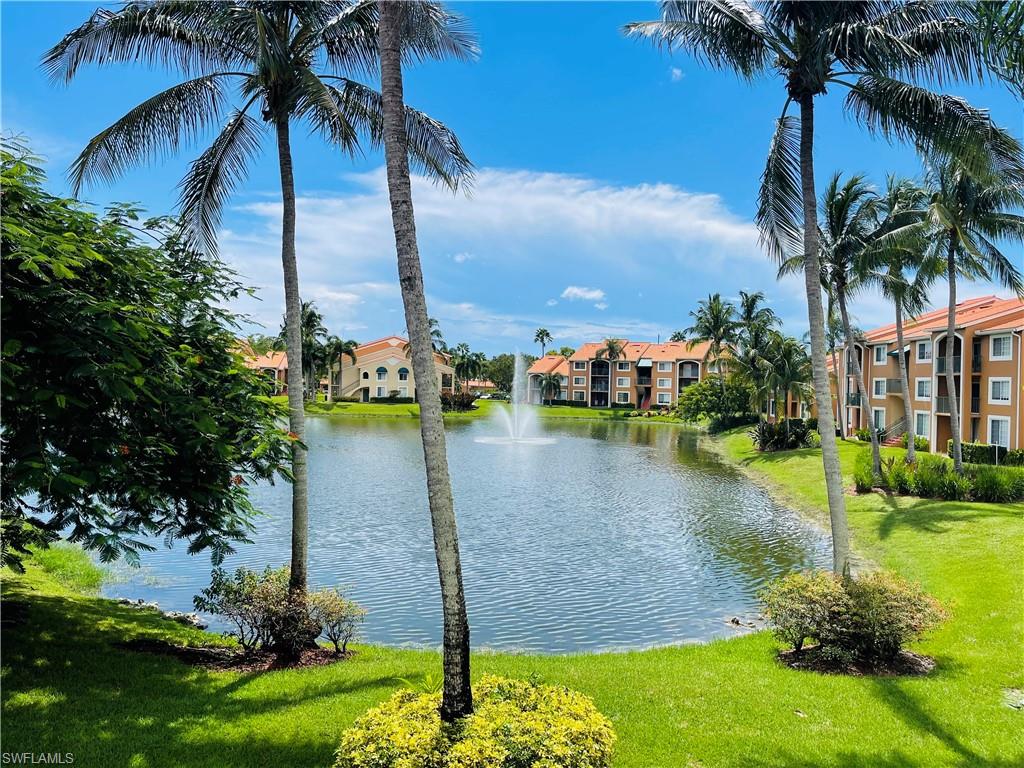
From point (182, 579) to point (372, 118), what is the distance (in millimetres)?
12080

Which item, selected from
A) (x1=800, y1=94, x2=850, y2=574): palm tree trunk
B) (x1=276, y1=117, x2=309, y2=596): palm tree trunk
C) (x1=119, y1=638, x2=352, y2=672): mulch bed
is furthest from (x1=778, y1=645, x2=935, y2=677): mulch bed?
(x1=276, y1=117, x2=309, y2=596): palm tree trunk

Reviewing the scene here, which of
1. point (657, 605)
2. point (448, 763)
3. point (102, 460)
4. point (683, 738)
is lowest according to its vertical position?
point (657, 605)

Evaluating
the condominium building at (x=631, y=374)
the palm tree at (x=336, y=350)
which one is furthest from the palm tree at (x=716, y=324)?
the palm tree at (x=336, y=350)

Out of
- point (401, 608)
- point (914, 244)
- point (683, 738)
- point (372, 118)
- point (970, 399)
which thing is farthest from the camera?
point (970, 399)

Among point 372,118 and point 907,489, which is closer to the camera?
point 372,118

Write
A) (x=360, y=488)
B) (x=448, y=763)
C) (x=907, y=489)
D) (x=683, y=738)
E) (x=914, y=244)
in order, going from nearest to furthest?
→ (x=448, y=763) < (x=683, y=738) < (x=914, y=244) < (x=907, y=489) < (x=360, y=488)

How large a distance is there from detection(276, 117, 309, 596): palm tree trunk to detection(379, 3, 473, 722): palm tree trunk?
16.3 ft

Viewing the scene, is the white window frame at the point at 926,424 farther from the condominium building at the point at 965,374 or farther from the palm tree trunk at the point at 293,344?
the palm tree trunk at the point at 293,344

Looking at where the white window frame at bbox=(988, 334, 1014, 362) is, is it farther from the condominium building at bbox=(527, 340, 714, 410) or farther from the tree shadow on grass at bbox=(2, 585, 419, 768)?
the condominium building at bbox=(527, 340, 714, 410)

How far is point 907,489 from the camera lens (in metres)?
25.0

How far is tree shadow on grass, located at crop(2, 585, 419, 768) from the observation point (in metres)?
6.61

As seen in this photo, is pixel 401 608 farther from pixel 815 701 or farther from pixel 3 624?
pixel 815 701

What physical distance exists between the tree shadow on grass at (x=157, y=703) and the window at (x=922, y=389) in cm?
4016

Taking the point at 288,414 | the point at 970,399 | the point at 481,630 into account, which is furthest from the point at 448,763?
the point at 970,399
